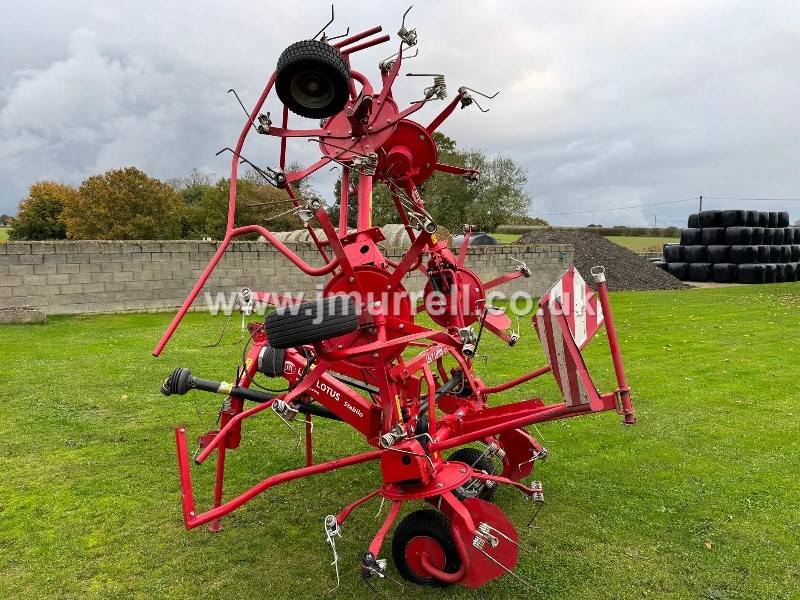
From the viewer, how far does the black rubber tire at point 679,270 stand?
26.8m

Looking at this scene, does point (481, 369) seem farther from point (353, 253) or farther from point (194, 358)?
point (353, 253)

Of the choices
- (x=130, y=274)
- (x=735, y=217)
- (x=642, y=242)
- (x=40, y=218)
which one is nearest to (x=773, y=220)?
(x=735, y=217)

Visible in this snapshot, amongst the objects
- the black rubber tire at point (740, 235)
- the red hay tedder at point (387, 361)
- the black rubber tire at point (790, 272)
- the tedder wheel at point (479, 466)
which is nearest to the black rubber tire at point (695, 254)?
the black rubber tire at point (740, 235)

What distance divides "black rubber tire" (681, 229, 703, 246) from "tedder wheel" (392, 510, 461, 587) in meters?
27.0

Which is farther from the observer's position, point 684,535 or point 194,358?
point 194,358

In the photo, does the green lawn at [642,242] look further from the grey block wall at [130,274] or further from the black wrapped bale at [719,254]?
the grey block wall at [130,274]

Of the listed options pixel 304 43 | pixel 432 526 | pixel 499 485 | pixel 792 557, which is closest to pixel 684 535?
pixel 792 557

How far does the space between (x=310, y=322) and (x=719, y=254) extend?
2667 cm

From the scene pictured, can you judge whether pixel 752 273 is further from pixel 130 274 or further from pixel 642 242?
pixel 130 274

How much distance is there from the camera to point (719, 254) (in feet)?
84.6

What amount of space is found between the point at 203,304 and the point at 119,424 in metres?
9.88

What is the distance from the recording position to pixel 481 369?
927cm

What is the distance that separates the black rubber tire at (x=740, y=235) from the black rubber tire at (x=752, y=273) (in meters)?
1.39

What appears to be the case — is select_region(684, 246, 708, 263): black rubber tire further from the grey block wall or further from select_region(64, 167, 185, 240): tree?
select_region(64, 167, 185, 240): tree
